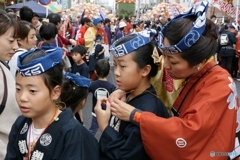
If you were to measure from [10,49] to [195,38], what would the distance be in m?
1.46

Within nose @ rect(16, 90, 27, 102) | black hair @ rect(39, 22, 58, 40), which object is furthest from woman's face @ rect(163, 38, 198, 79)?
black hair @ rect(39, 22, 58, 40)

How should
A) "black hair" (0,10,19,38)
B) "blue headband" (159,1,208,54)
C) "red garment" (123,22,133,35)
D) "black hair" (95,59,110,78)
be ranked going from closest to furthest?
"blue headband" (159,1,208,54) → "black hair" (0,10,19,38) → "black hair" (95,59,110,78) → "red garment" (123,22,133,35)

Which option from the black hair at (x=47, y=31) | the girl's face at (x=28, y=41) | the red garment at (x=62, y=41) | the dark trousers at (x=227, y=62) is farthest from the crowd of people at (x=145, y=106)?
the dark trousers at (x=227, y=62)

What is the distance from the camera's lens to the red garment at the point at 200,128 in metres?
1.83

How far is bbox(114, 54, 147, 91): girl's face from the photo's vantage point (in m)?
2.14

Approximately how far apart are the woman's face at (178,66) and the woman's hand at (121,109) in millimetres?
328

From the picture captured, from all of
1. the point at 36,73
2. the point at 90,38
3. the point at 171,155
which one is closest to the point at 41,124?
the point at 36,73

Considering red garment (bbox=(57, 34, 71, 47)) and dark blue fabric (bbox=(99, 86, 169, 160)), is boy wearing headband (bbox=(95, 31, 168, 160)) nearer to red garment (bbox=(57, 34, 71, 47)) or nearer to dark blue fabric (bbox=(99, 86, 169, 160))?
dark blue fabric (bbox=(99, 86, 169, 160))

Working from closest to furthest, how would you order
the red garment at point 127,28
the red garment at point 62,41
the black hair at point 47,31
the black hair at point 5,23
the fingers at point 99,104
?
the fingers at point 99,104
the black hair at point 5,23
the black hair at point 47,31
the red garment at point 62,41
the red garment at point 127,28

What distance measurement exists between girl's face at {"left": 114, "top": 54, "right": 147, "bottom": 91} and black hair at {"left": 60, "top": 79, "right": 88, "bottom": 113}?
575mm

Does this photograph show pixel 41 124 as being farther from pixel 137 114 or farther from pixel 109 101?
pixel 137 114

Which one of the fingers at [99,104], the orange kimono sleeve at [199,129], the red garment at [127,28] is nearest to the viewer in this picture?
the orange kimono sleeve at [199,129]

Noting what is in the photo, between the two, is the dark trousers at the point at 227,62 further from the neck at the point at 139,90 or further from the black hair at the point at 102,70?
the neck at the point at 139,90

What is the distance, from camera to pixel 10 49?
2.69 m
